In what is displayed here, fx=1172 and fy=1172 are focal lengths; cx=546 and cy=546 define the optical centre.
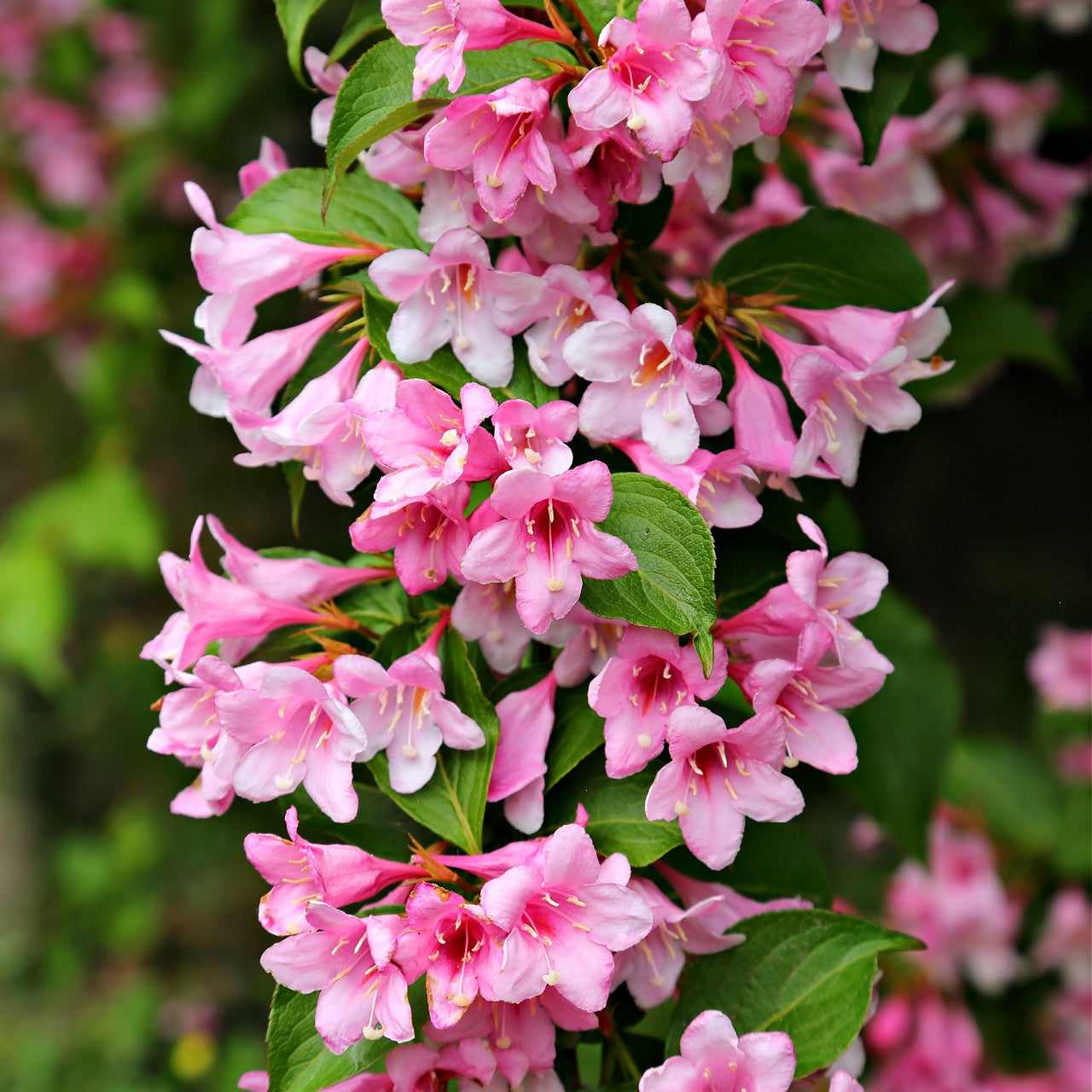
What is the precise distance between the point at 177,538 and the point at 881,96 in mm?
2336

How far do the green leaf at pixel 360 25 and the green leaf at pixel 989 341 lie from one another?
878 mm

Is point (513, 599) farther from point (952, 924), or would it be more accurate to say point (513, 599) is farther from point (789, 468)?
point (952, 924)

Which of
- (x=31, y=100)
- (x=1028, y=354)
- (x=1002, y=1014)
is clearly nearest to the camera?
(x=1028, y=354)

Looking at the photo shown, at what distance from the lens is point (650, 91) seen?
72 centimetres

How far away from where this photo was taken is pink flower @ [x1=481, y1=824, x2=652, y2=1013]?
2.24 feet

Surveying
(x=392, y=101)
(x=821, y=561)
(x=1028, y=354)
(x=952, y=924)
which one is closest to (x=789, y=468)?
(x=821, y=561)

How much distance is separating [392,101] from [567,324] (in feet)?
0.60

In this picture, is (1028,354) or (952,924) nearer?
(1028,354)

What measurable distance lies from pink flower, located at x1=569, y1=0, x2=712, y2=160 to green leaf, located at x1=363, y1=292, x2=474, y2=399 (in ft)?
0.58

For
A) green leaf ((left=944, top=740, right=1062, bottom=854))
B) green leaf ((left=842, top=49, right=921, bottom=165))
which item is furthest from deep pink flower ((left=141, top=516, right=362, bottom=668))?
green leaf ((left=944, top=740, right=1062, bottom=854))

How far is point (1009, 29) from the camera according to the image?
1.84 m

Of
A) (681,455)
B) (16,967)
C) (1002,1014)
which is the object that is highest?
(681,455)

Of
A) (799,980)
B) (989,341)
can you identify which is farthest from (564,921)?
(989,341)

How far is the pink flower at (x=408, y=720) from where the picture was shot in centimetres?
77
